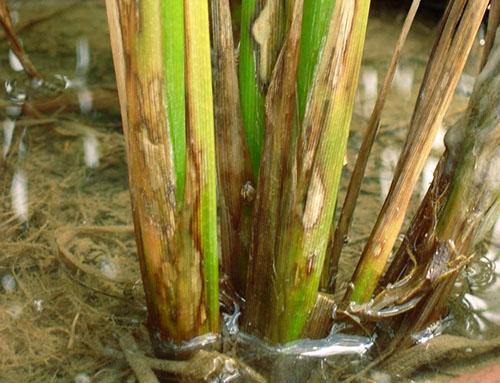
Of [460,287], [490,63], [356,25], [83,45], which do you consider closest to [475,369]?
[460,287]

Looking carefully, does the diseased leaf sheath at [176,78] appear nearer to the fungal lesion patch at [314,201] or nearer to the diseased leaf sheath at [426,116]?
the fungal lesion patch at [314,201]

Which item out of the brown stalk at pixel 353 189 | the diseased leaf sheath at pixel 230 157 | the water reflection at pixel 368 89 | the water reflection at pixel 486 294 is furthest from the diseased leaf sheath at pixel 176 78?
the water reflection at pixel 368 89

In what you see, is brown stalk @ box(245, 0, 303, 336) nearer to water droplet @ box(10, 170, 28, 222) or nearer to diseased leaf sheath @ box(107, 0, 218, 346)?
diseased leaf sheath @ box(107, 0, 218, 346)

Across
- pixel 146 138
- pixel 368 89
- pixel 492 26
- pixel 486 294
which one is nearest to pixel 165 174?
pixel 146 138

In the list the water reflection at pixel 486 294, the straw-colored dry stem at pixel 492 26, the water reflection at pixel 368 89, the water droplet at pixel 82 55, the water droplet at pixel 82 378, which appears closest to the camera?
the straw-colored dry stem at pixel 492 26

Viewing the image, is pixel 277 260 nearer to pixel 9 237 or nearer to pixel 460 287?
pixel 460 287

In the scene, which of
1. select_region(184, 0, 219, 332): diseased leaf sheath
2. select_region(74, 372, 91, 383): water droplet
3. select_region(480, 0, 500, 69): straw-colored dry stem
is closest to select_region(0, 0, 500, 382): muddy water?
select_region(74, 372, 91, 383): water droplet
